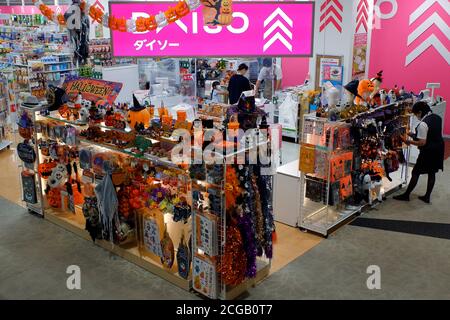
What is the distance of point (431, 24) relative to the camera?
32.9ft

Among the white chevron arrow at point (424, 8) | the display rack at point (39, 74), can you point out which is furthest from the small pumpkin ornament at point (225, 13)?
the white chevron arrow at point (424, 8)

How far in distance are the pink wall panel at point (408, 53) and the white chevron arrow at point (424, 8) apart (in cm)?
3

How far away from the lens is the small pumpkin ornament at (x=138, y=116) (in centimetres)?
510

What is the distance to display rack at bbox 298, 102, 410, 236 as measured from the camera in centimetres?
572

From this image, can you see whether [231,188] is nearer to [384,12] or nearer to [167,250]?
[167,250]

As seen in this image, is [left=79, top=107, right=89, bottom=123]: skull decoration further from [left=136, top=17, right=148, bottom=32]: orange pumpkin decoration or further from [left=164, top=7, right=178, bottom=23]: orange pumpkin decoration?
[left=164, top=7, right=178, bottom=23]: orange pumpkin decoration

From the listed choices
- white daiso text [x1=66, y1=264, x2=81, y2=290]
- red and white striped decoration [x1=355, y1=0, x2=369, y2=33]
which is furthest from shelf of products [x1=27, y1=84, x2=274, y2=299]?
red and white striped decoration [x1=355, y1=0, x2=369, y2=33]

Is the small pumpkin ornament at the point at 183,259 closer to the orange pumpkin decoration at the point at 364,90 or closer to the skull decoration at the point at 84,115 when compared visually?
the skull decoration at the point at 84,115

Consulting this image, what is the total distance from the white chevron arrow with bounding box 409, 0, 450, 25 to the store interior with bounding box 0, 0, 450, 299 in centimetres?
168

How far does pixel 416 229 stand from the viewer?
20.1ft
